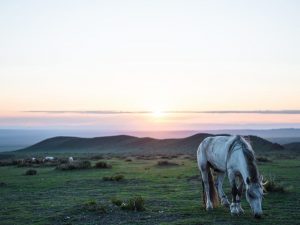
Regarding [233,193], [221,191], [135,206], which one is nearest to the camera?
[233,193]

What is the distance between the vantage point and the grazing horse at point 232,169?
11.7 m

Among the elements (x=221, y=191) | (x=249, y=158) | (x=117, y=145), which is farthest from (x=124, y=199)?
(x=117, y=145)

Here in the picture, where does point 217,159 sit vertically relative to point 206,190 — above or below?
above

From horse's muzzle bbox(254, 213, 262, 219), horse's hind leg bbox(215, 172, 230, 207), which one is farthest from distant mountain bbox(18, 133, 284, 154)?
horse's muzzle bbox(254, 213, 262, 219)

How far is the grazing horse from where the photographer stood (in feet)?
38.5

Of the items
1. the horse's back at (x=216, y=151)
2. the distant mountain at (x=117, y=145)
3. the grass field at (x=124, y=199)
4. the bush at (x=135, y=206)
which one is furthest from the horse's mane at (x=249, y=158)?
the distant mountain at (x=117, y=145)

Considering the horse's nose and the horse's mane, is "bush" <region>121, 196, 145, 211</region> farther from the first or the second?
the horse's nose

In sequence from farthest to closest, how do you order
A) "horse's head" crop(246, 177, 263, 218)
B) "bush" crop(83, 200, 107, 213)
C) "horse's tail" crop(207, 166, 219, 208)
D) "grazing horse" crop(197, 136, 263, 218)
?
"horse's tail" crop(207, 166, 219, 208) → "bush" crop(83, 200, 107, 213) → "grazing horse" crop(197, 136, 263, 218) → "horse's head" crop(246, 177, 263, 218)

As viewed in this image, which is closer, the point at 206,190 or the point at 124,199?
the point at 206,190

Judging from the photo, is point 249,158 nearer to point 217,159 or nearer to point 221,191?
point 217,159

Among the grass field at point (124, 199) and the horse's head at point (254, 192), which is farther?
the grass field at point (124, 199)

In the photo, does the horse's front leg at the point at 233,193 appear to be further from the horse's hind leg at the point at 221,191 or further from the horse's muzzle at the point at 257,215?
the horse's hind leg at the point at 221,191

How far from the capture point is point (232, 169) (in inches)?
497

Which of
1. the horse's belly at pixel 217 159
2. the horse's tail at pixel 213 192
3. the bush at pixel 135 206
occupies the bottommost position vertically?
the bush at pixel 135 206
